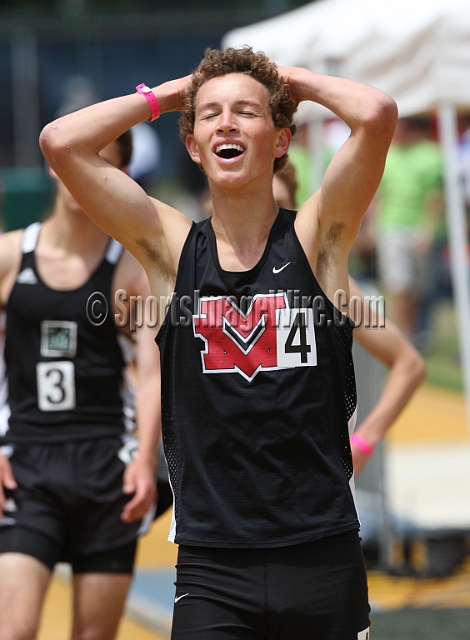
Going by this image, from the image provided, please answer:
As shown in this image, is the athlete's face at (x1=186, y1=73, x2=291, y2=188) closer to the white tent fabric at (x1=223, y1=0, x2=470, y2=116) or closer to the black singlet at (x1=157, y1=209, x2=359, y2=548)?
the black singlet at (x1=157, y1=209, x2=359, y2=548)

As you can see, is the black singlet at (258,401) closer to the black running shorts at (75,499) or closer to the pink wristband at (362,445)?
the black running shorts at (75,499)

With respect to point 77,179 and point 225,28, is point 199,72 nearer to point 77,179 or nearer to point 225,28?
point 77,179

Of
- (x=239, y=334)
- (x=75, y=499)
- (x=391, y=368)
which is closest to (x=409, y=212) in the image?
(x=391, y=368)

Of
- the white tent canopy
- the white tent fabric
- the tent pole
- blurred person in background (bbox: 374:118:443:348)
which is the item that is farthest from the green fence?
the tent pole

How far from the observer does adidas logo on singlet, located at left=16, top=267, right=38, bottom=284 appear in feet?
13.0

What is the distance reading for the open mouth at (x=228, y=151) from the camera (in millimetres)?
2781

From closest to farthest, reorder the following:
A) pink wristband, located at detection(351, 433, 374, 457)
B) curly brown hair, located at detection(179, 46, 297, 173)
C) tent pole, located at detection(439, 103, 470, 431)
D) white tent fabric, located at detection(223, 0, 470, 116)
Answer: curly brown hair, located at detection(179, 46, 297, 173) < pink wristband, located at detection(351, 433, 374, 457) < white tent fabric, located at detection(223, 0, 470, 116) < tent pole, located at detection(439, 103, 470, 431)

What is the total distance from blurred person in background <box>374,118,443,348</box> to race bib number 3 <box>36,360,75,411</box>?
372 inches

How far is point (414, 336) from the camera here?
13516 mm

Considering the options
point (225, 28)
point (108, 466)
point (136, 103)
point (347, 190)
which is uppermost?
point (225, 28)

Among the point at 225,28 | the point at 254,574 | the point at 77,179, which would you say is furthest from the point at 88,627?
the point at 225,28

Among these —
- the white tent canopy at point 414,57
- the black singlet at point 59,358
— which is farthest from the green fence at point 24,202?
the black singlet at point 59,358

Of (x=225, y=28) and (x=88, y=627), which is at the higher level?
(x=225, y=28)

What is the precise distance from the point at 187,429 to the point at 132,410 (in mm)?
1345
